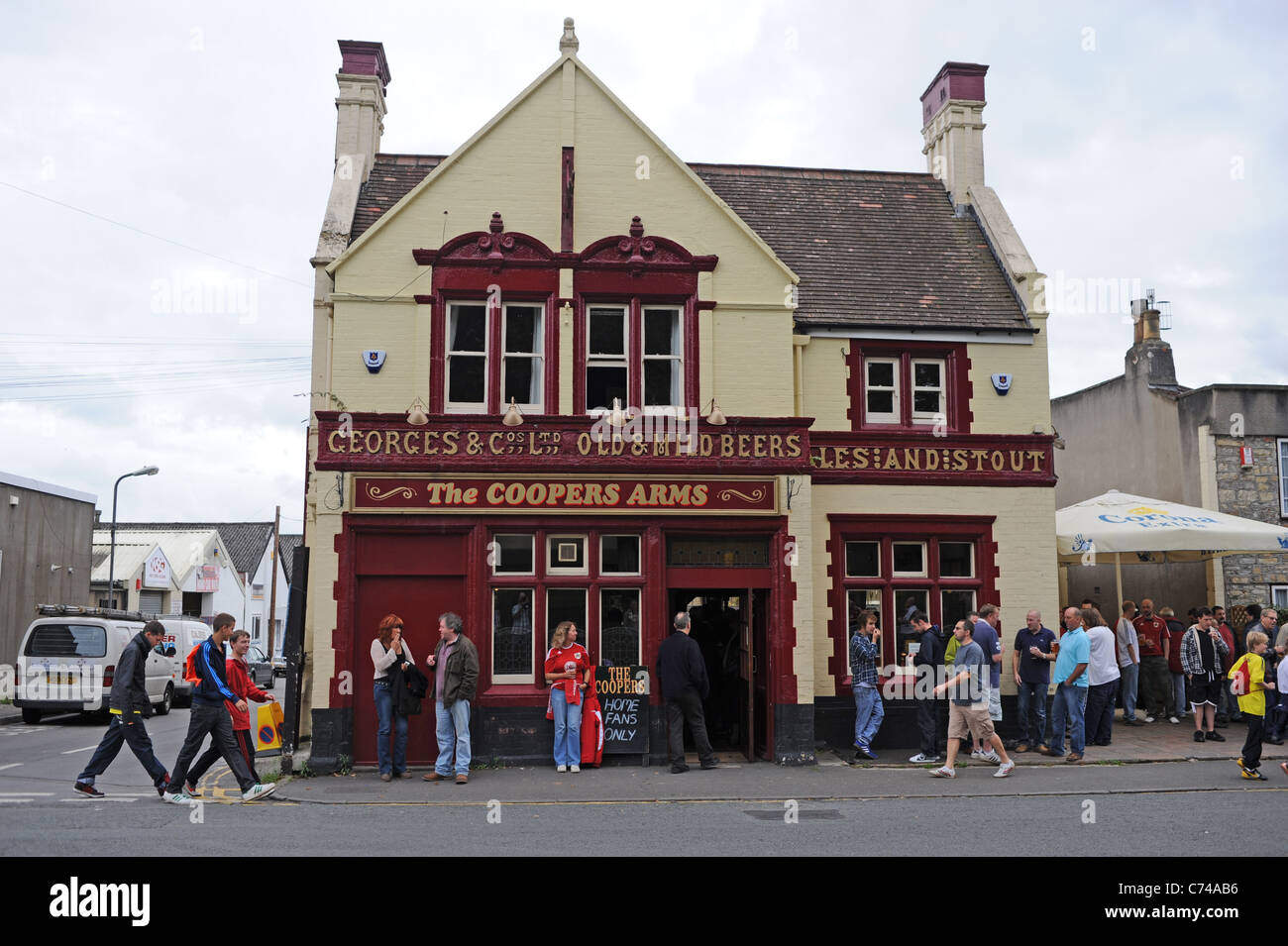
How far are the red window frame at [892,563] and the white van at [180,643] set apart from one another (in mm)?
17551

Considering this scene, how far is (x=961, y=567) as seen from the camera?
1597cm

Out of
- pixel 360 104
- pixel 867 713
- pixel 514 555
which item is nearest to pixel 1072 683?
pixel 867 713

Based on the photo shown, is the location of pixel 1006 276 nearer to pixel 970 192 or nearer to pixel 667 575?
pixel 970 192

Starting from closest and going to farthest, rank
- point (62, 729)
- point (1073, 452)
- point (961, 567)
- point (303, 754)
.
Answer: point (303, 754)
point (961, 567)
point (62, 729)
point (1073, 452)

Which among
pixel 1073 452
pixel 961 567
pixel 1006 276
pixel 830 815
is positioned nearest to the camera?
pixel 830 815

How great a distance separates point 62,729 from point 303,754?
366 inches

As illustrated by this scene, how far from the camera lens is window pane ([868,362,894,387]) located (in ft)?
53.6

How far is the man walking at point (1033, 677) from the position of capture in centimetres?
1449

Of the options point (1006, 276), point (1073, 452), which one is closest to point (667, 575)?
point (1006, 276)

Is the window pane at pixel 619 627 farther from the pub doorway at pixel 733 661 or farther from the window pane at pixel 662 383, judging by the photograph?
the window pane at pixel 662 383

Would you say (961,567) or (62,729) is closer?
(961,567)

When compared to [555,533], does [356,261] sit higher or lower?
higher

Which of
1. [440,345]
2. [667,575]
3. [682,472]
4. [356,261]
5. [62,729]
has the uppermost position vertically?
[356,261]

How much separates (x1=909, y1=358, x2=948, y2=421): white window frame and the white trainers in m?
10.2
